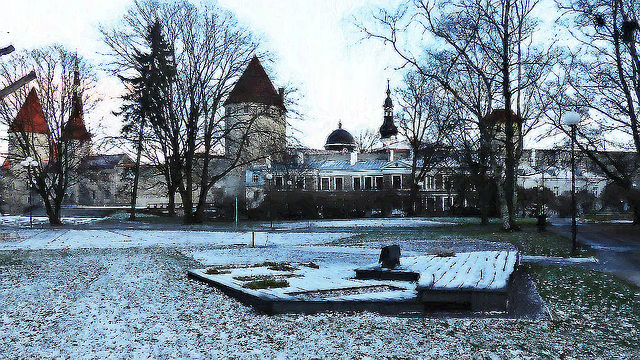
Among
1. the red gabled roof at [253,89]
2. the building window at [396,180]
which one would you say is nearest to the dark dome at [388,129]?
the building window at [396,180]

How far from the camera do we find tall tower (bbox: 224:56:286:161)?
3534cm

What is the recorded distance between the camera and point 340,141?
9956cm

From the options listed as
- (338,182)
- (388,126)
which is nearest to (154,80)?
(338,182)

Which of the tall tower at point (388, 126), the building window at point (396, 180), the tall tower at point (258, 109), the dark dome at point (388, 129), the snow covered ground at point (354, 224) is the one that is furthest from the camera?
the dark dome at point (388, 129)

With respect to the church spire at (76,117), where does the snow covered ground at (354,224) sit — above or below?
below

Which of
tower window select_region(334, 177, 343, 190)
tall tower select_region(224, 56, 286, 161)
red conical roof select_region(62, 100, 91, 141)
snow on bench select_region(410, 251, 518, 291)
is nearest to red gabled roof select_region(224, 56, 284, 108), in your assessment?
tall tower select_region(224, 56, 286, 161)

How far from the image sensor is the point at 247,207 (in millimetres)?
46719

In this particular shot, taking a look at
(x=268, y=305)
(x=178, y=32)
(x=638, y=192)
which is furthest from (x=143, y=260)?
(x=178, y=32)

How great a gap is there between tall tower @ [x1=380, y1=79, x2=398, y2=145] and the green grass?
69.4 m

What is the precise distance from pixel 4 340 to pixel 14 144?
1540 inches

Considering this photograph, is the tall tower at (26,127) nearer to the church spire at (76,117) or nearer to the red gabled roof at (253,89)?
the church spire at (76,117)

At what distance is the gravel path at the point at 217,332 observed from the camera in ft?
17.3

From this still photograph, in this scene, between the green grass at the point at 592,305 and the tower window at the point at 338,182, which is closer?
the green grass at the point at 592,305

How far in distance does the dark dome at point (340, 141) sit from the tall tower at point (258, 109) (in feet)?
202
